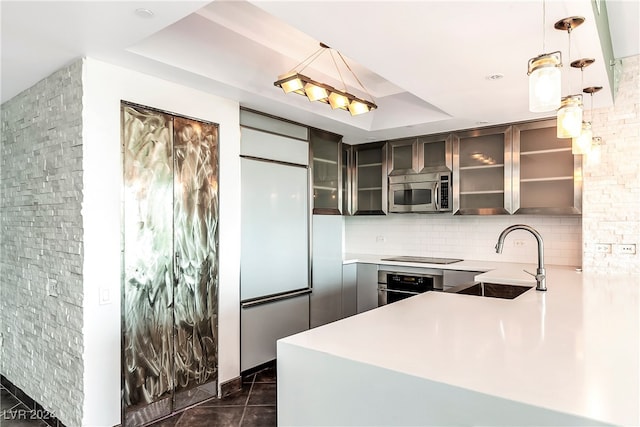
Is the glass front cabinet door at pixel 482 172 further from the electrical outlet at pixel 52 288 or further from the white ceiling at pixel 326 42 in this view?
the electrical outlet at pixel 52 288

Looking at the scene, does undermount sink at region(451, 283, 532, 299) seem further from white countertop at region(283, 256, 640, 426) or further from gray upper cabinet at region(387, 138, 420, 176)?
gray upper cabinet at region(387, 138, 420, 176)

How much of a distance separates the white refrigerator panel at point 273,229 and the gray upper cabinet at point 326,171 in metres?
0.25

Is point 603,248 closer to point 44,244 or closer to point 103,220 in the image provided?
point 103,220

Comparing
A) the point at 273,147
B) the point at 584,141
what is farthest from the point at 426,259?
the point at 584,141

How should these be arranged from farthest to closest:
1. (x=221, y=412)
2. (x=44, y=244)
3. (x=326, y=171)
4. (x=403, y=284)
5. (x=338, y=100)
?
(x=326, y=171) < (x=403, y=284) < (x=221, y=412) < (x=44, y=244) < (x=338, y=100)

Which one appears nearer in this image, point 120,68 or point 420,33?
point 420,33

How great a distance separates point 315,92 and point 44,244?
2.16 metres

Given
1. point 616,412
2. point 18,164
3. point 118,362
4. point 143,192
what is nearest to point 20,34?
point 143,192

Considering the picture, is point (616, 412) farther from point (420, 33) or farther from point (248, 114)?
point (248, 114)

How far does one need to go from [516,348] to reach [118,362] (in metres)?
2.35

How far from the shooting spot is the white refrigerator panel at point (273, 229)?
3494mm

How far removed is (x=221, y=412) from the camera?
2.97 meters

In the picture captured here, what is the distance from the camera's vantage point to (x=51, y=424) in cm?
274

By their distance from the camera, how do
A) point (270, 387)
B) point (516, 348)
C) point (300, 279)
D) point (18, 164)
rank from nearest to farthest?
1. point (516, 348)
2. point (18, 164)
3. point (270, 387)
4. point (300, 279)
